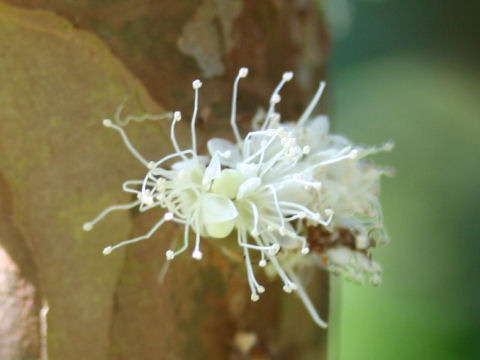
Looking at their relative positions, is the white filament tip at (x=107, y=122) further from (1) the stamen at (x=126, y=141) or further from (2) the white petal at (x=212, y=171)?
(2) the white petal at (x=212, y=171)

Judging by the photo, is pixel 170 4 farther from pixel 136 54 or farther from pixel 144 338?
pixel 144 338

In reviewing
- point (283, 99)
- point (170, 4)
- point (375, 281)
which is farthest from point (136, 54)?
point (375, 281)

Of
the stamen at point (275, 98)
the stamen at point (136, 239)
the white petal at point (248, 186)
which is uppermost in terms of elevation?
the stamen at point (275, 98)

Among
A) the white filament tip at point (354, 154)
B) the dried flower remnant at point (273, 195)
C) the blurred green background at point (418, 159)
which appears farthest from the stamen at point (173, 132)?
the blurred green background at point (418, 159)

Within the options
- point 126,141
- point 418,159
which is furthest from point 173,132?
point 418,159

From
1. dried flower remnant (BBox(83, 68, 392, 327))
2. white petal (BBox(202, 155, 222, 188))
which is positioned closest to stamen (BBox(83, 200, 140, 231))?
dried flower remnant (BBox(83, 68, 392, 327))

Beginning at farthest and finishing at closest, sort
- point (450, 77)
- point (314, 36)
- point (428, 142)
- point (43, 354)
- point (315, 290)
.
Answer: point (428, 142), point (450, 77), point (314, 36), point (315, 290), point (43, 354)
